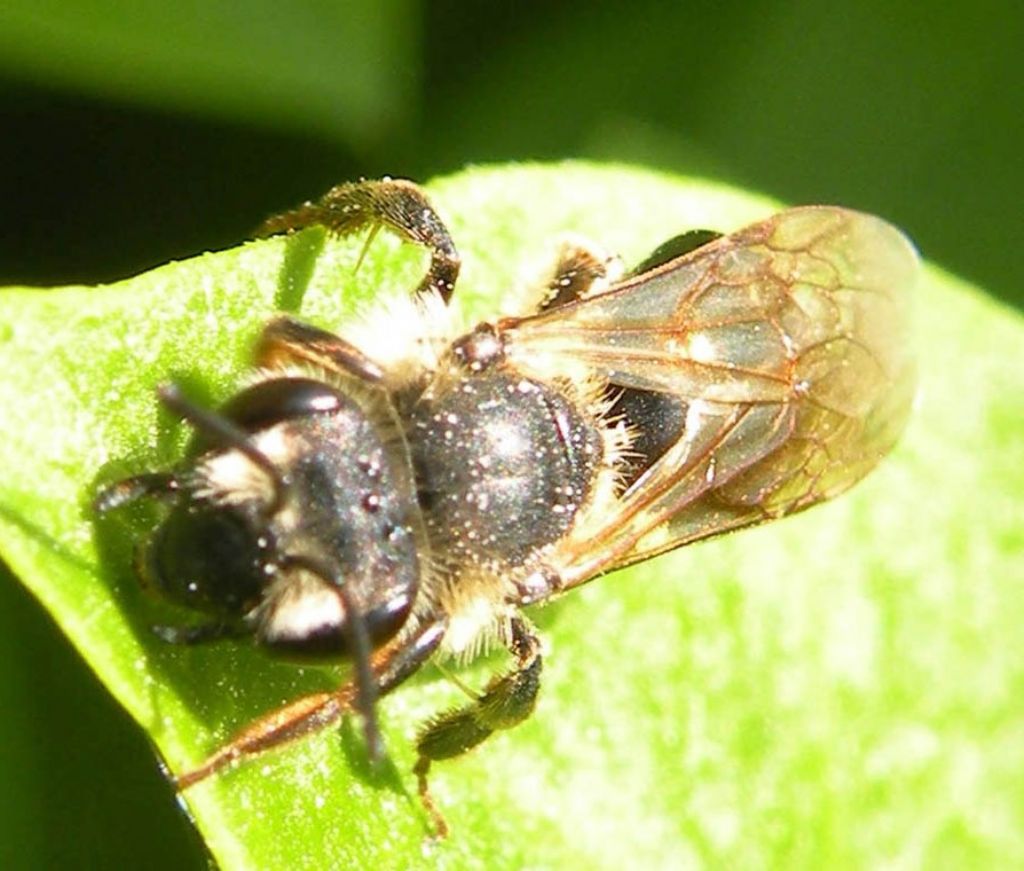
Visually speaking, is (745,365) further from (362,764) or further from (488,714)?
(362,764)

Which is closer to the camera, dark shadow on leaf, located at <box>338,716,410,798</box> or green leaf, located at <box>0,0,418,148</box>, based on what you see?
dark shadow on leaf, located at <box>338,716,410,798</box>

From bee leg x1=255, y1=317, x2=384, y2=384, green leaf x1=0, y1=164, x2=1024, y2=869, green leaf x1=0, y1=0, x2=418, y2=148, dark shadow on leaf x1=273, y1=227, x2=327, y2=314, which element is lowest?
green leaf x1=0, y1=164, x2=1024, y2=869

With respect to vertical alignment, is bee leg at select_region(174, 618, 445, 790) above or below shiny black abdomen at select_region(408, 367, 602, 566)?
below

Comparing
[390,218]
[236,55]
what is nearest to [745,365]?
[390,218]

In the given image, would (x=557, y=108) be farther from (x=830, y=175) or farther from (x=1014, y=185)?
(x=1014, y=185)

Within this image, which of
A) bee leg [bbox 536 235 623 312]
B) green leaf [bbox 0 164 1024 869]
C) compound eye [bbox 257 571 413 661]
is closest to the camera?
compound eye [bbox 257 571 413 661]

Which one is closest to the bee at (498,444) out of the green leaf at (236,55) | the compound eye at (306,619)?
the compound eye at (306,619)

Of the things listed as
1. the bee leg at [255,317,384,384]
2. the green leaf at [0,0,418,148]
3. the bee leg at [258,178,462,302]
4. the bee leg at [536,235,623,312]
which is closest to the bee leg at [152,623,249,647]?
the bee leg at [255,317,384,384]

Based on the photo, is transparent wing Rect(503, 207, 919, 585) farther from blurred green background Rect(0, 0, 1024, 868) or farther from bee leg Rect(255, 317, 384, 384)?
blurred green background Rect(0, 0, 1024, 868)

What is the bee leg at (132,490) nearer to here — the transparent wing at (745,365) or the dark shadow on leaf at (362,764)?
the dark shadow on leaf at (362,764)
